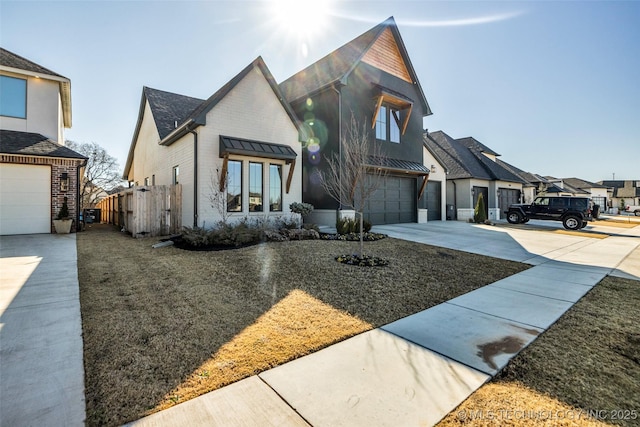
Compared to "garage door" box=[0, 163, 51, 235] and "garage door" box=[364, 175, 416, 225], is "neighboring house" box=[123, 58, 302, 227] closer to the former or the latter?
"garage door" box=[364, 175, 416, 225]

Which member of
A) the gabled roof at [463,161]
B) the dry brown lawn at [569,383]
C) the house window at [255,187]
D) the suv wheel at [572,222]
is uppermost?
the gabled roof at [463,161]

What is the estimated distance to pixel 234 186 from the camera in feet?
38.4

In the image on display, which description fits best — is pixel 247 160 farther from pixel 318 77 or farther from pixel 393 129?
pixel 393 129

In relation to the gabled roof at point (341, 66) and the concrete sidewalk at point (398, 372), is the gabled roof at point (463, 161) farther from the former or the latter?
the concrete sidewalk at point (398, 372)

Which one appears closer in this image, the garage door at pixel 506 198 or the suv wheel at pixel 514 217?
the suv wheel at pixel 514 217

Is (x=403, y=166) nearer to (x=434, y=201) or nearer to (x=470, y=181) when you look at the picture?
(x=434, y=201)

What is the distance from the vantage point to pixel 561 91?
15180 millimetres

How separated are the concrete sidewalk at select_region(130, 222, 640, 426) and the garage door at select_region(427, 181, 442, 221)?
49.1ft

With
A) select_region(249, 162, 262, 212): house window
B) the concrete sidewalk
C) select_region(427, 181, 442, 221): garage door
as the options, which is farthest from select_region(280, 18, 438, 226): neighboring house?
the concrete sidewalk

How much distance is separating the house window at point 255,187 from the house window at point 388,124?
7.27 metres

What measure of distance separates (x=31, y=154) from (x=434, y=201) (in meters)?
21.9

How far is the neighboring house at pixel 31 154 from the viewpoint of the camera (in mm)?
11609

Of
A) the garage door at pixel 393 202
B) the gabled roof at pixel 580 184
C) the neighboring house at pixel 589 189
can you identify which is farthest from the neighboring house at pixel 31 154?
the gabled roof at pixel 580 184

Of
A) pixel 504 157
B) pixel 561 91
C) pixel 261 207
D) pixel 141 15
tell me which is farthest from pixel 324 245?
pixel 504 157
